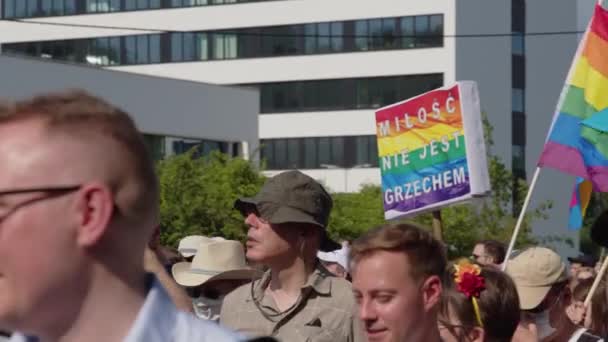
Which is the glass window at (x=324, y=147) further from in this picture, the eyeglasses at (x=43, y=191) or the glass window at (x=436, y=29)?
the eyeglasses at (x=43, y=191)

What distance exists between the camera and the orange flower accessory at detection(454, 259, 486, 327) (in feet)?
17.2

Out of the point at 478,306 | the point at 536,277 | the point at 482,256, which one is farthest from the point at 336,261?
the point at 478,306

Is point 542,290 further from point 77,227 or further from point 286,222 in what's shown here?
point 77,227

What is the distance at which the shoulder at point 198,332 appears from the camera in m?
2.48

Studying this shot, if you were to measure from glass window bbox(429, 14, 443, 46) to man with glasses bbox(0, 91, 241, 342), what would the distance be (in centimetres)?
6108

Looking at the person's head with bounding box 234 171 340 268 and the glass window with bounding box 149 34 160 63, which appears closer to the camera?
the person's head with bounding box 234 171 340 268

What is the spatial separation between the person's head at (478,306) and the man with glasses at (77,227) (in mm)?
2692

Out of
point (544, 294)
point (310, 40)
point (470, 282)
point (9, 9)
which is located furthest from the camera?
point (9, 9)


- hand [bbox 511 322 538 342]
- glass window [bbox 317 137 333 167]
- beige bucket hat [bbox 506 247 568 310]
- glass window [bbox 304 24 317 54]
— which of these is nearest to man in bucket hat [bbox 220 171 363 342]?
hand [bbox 511 322 538 342]

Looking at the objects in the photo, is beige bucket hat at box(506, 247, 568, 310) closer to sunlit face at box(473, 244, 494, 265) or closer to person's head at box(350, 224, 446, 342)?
person's head at box(350, 224, 446, 342)

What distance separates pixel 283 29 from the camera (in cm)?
6662

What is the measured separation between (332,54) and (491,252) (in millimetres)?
55065

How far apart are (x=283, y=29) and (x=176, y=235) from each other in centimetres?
3317

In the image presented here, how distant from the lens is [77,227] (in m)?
2.40
